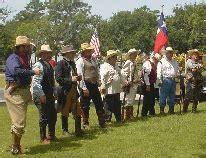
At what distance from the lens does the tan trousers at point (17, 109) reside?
852cm

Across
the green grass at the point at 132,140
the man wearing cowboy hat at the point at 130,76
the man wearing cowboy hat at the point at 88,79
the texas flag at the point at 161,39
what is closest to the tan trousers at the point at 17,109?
the green grass at the point at 132,140

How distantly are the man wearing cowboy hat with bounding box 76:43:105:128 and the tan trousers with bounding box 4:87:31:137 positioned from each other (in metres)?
2.50

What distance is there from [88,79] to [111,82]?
3.38 ft

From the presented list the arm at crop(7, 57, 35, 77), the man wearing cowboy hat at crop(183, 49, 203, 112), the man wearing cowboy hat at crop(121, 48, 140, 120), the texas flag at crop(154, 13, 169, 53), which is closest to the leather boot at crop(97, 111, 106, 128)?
the man wearing cowboy hat at crop(121, 48, 140, 120)

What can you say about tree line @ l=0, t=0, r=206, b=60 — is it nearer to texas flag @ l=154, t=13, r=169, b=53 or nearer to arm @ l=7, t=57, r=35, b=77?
texas flag @ l=154, t=13, r=169, b=53

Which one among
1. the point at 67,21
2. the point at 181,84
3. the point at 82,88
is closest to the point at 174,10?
the point at 67,21

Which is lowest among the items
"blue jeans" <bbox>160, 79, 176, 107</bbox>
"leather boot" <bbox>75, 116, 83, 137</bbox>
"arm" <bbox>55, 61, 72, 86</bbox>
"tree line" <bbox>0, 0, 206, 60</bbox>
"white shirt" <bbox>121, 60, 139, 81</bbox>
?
"leather boot" <bbox>75, 116, 83, 137</bbox>

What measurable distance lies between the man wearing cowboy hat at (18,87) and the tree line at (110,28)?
52988mm

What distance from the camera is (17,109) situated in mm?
8570

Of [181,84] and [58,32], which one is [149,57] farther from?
[58,32]

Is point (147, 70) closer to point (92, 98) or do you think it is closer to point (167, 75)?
point (167, 75)

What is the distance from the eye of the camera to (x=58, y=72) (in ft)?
33.1

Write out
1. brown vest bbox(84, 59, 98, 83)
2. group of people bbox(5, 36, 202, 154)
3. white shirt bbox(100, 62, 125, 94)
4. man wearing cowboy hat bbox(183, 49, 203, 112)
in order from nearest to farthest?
group of people bbox(5, 36, 202, 154) → brown vest bbox(84, 59, 98, 83) → white shirt bbox(100, 62, 125, 94) → man wearing cowboy hat bbox(183, 49, 203, 112)

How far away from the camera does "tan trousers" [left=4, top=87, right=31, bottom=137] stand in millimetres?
8523
